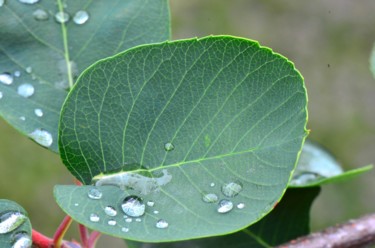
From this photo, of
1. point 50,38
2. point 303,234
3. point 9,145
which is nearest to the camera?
Answer: point 50,38

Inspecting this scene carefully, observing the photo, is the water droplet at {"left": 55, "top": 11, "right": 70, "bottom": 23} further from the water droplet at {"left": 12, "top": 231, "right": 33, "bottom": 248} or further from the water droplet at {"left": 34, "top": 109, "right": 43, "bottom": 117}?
the water droplet at {"left": 12, "top": 231, "right": 33, "bottom": 248}

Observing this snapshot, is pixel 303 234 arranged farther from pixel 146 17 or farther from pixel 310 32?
pixel 310 32

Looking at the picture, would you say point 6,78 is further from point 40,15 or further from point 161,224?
point 161,224

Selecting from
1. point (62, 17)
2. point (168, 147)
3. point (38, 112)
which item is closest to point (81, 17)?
point (62, 17)

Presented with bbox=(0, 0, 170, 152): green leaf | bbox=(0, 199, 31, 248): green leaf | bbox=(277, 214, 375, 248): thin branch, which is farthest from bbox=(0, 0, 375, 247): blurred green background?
bbox=(0, 199, 31, 248): green leaf

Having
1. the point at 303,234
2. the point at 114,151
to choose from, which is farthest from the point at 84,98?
the point at 303,234

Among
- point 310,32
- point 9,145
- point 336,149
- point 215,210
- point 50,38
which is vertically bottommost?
point 9,145

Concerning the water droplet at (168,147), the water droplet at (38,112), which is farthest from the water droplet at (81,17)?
the water droplet at (168,147)
